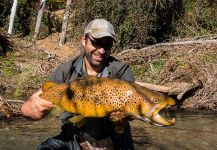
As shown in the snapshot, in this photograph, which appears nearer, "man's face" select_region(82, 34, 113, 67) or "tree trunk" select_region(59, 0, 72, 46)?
"man's face" select_region(82, 34, 113, 67)

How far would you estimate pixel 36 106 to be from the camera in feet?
14.0

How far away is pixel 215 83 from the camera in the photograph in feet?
42.0

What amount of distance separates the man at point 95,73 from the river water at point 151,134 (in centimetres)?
415

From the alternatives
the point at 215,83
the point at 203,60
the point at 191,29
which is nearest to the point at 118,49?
the point at 191,29

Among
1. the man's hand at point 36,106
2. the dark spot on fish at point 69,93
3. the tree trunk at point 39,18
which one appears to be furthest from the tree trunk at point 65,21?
the dark spot on fish at point 69,93

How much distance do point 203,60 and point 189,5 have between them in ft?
24.0

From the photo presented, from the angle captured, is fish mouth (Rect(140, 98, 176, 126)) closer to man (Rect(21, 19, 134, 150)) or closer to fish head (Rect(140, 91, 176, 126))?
fish head (Rect(140, 91, 176, 126))

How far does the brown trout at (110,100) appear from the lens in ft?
12.7

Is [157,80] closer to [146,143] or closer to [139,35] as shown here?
[146,143]

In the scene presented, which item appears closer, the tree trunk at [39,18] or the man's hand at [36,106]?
the man's hand at [36,106]

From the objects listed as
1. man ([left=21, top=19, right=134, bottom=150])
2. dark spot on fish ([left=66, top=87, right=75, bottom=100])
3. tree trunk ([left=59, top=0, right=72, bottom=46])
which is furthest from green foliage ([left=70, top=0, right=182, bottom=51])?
dark spot on fish ([left=66, top=87, right=75, bottom=100])

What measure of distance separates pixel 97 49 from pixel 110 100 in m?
0.80

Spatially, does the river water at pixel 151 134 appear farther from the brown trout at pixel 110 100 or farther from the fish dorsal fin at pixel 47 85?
the brown trout at pixel 110 100

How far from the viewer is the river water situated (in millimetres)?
9094
